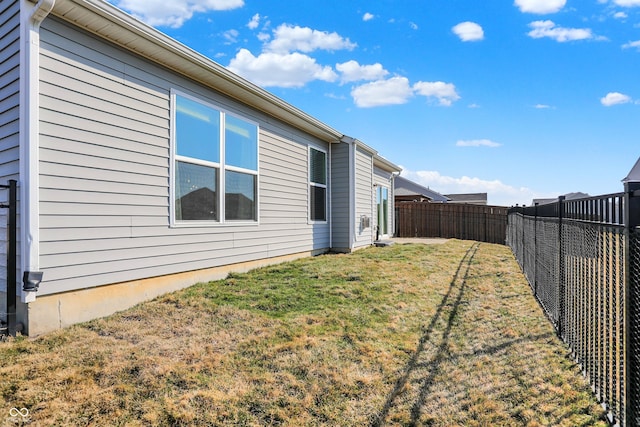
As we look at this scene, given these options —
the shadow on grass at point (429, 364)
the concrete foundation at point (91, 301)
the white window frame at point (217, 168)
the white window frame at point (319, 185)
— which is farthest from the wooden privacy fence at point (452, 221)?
the concrete foundation at point (91, 301)

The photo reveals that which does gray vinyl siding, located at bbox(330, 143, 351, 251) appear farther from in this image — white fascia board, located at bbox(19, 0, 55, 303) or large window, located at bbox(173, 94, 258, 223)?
white fascia board, located at bbox(19, 0, 55, 303)

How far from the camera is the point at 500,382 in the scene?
2742 millimetres

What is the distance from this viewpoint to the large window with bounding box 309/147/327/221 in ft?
27.9

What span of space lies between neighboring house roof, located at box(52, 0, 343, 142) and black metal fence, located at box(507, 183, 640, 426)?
4.73 meters

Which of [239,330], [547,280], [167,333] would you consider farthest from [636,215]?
[167,333]

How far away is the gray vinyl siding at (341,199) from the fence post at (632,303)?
7.16 meters

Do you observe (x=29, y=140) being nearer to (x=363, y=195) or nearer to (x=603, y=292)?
(x=603, y=292)

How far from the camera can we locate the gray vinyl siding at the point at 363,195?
9.70 metres

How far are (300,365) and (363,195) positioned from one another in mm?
7660

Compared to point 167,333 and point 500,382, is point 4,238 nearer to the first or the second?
point 167,333

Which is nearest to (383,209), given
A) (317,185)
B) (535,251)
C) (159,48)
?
(317,185)

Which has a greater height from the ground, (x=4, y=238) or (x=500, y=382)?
(x=4, y=238)

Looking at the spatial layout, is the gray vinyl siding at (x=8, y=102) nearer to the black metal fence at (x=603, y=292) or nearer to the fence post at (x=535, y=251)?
the black metal fence at (x=603, y=292)

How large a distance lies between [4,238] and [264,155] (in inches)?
158
